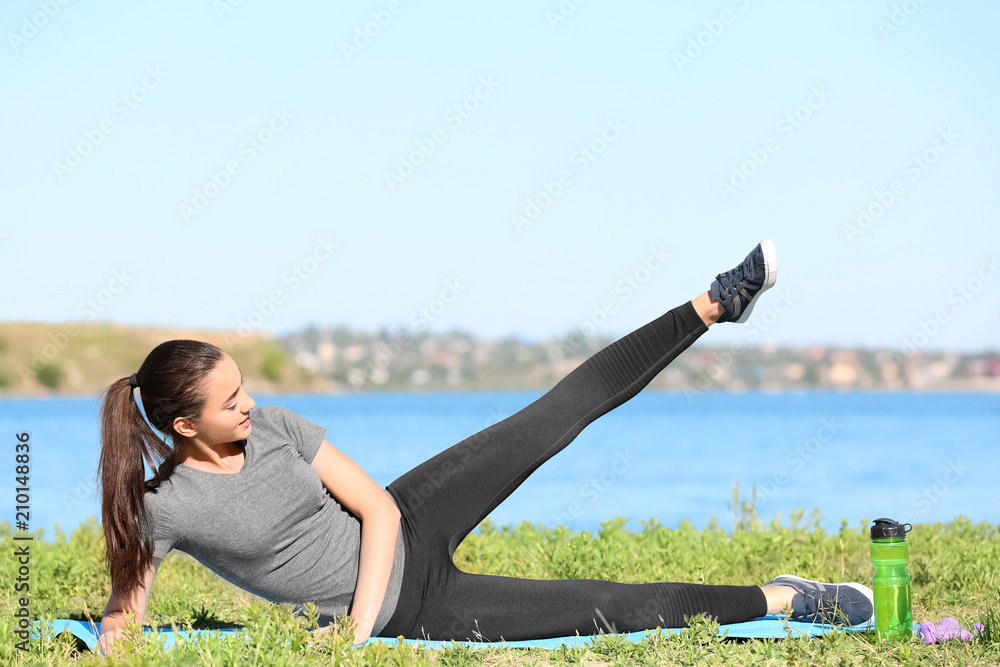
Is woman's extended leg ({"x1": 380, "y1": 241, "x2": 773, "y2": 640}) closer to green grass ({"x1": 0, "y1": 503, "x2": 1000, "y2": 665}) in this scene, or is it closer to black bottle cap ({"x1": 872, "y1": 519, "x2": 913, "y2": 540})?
green grass ({"x1": 0, "y1": 503, "x2": 1000, "y2": 665})

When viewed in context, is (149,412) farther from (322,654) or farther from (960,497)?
(960,497)

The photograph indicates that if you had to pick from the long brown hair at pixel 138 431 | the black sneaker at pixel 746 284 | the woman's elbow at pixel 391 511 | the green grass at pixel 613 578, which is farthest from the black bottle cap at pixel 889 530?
the long brown hair at pixel 138 431

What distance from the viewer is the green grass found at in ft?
10.6

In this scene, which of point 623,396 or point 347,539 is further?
point 623,396

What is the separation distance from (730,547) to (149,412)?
3.86 m

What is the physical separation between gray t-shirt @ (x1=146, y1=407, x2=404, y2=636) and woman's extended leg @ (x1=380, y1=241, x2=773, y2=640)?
15cm

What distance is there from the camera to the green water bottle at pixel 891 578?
387 centimetres

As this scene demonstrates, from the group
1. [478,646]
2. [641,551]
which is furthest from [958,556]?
[478,646]

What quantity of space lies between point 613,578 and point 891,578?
177cm

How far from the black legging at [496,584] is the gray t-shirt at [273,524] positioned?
0.14 meters

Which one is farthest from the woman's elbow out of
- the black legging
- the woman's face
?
the woman's face

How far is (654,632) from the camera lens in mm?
3787

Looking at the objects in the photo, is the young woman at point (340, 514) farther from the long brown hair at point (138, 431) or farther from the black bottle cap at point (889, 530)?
the black bottle cap at point (889, 530)

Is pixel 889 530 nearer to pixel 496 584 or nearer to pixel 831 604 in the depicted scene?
pixel 831 604
